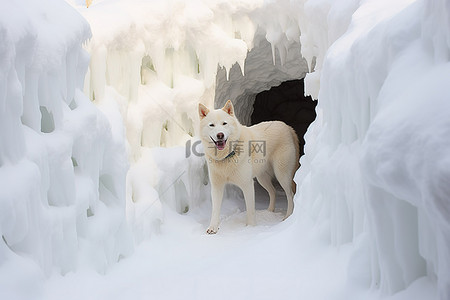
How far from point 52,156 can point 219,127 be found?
245 centimetres

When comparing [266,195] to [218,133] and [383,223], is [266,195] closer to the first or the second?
[218,133]

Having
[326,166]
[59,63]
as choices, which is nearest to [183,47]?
[59,63]

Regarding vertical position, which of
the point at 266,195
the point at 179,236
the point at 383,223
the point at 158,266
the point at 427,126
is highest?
the point at 427,126

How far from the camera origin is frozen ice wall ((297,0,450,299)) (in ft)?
4.50

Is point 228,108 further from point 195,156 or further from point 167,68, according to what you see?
point 167,68

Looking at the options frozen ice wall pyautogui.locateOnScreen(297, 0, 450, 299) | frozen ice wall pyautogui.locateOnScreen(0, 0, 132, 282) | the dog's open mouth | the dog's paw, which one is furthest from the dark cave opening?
frozen ice wall pyautogui.locateOnScreen(297, 0, 450, 299)

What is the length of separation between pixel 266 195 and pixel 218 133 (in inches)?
131

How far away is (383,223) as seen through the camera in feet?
5.91

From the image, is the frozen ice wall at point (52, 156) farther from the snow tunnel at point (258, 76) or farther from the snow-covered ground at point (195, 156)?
the snow tunnel at point (258, 76)

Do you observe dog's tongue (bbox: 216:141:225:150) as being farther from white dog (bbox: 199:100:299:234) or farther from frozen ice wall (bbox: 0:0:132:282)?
frozen ice wall (bbox: 0:0:132:282)

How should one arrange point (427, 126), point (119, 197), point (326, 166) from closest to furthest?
point (427, 126), point (326, 166), point (119, 197)

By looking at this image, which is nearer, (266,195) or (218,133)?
(218,133)

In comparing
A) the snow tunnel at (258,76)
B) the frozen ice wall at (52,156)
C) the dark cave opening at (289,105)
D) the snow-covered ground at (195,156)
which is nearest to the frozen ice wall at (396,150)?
the snow-covered ground at (195,156)

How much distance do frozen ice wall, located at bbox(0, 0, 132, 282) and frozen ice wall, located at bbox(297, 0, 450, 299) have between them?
5.70 feet
